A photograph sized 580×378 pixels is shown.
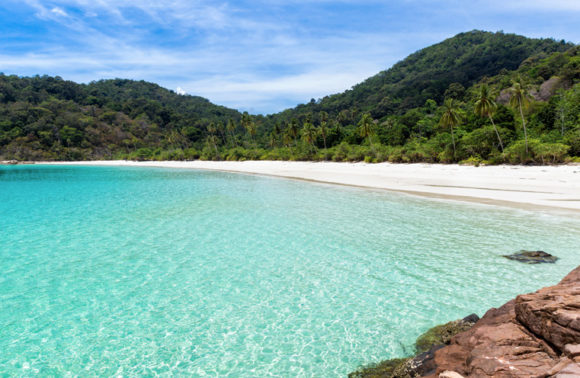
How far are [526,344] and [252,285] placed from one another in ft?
23.6

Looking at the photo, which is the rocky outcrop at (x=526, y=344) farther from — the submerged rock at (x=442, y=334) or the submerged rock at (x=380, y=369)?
the submerged rock at (x=442, y=334)

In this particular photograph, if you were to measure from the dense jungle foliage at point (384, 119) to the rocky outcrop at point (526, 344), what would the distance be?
35.5m

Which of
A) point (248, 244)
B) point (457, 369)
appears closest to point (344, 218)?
point (248, 244)

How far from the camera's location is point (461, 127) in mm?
52625

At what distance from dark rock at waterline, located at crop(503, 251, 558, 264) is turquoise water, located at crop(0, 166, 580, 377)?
1.59 ft

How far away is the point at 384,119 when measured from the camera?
104 metres

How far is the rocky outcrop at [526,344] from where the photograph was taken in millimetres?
3764

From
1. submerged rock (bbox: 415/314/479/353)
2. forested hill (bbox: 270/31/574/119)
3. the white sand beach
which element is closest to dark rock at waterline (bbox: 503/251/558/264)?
submerged rock (bbox: 415/314/479/353)

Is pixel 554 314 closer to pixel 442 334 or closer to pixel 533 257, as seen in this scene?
pixel 442 334

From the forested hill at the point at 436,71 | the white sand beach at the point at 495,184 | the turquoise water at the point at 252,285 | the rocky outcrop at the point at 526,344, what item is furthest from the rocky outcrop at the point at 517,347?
the forested hill at the point at 436,71

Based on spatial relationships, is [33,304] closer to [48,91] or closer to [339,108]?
[339,108]

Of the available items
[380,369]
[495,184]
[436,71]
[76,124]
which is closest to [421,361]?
[380,369]

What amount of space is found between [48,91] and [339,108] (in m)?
152

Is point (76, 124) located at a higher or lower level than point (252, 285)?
higher
